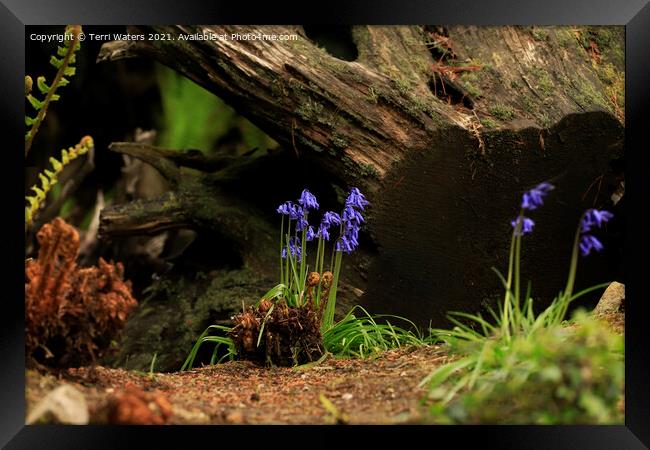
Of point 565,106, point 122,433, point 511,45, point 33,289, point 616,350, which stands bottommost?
point 122,433

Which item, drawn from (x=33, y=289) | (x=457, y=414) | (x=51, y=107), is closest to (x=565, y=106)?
(x=457, y=414)

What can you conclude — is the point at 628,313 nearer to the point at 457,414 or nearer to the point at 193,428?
the point at 457,414

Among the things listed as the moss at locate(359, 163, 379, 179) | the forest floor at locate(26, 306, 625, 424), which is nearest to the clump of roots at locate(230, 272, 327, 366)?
the forest floor at locate(26, 306, 625, 424)

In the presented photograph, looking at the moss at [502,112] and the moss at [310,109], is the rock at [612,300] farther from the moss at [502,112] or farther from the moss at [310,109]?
the moss at [310,109]

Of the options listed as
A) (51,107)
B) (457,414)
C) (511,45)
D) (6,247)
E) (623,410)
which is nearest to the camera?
(457,414)

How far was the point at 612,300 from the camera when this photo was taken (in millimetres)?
3346

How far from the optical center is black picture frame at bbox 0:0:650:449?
2600 mm

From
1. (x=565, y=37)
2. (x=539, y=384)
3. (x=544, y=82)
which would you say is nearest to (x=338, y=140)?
(x=544, y=82)

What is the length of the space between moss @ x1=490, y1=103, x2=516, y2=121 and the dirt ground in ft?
4.30

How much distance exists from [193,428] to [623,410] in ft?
5.42

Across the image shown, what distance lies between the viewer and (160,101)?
6.29 m

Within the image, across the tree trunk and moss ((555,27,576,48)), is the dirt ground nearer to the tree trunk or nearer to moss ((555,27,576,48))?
the tree trunk

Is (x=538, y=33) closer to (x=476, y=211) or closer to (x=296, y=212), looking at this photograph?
(x=476, y=211)
